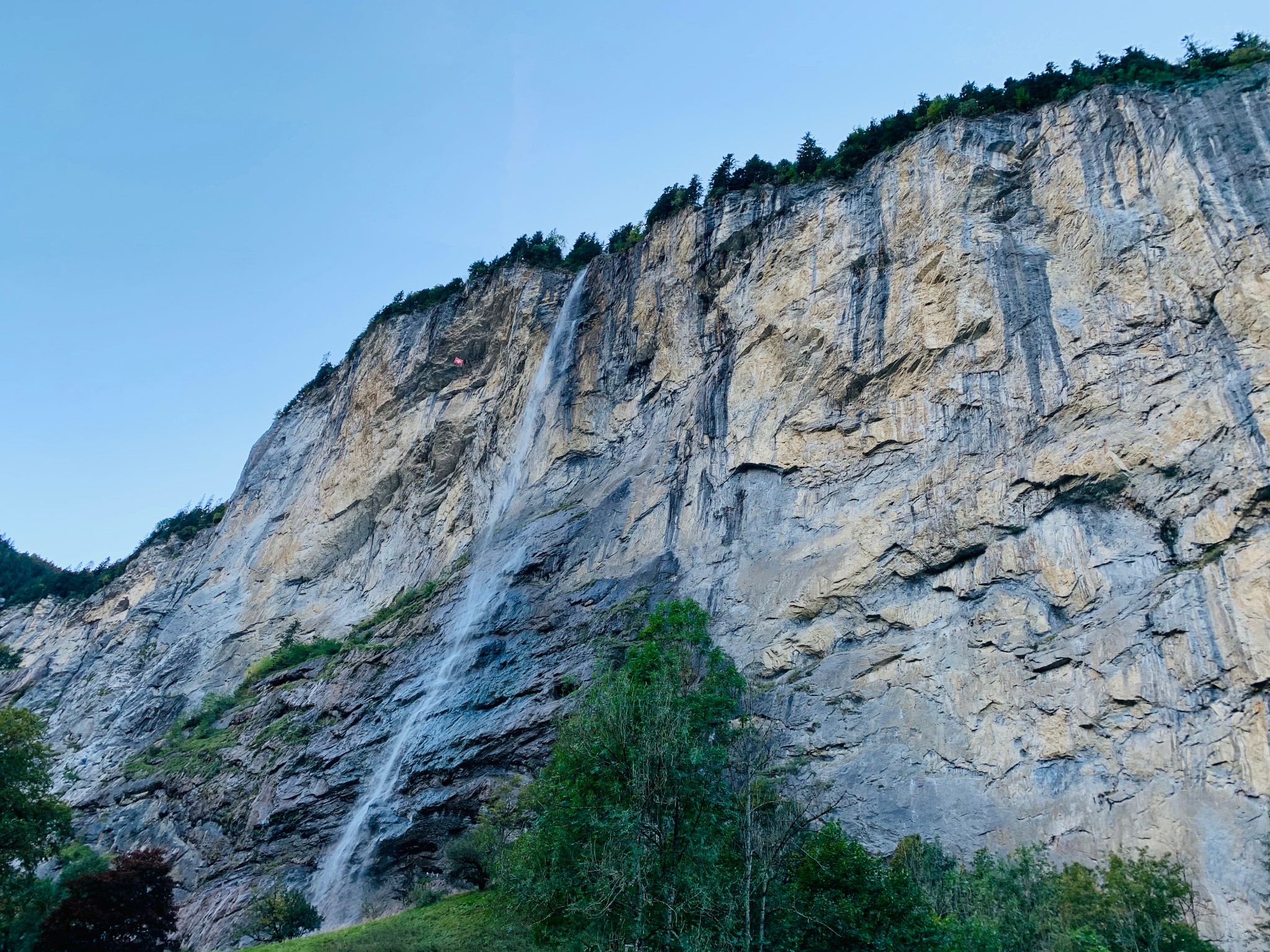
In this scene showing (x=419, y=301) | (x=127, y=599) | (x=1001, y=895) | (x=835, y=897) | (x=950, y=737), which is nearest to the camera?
(x=835, y=897)

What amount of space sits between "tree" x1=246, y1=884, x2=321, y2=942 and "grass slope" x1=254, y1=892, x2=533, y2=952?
1431 millimetres

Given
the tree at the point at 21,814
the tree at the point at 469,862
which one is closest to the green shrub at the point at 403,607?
the tree at the point at 469,862

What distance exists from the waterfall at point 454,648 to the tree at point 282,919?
53.1 inches

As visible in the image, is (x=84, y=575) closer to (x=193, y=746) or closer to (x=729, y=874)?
(x=193, y=746)

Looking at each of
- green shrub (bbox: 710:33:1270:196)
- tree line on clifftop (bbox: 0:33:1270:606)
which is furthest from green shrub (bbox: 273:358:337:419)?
green shrub (bbox: 710:33:1270:196)

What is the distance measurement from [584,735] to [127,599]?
48136 millimetres

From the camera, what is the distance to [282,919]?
23734 millimetres

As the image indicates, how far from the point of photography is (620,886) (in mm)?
13023

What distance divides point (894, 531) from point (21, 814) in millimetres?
22947

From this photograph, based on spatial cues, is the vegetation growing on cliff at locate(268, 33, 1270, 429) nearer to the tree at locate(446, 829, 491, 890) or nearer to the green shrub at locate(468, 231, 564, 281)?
the green shrub at locate(468, 231, 564, 281)

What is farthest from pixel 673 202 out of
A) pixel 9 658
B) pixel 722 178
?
pixel 9 658

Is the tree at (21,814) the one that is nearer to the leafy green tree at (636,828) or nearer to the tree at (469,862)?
the tree at (469,862)

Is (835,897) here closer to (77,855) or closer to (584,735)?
(584,735)

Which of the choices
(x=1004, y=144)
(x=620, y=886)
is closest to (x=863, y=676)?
(x=620, y=886)
